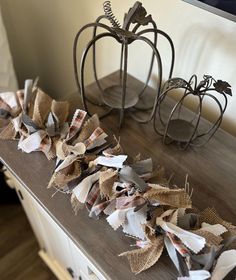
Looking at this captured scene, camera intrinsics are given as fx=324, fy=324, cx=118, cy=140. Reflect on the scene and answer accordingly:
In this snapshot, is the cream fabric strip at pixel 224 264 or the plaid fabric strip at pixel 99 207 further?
the plaid fabric strip at pixel 99 207

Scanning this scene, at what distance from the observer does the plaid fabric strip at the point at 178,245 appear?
56 cm

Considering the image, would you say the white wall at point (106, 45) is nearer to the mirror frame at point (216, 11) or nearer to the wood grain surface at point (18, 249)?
the mirror frame at point (216, 11)

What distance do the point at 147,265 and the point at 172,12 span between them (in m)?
0.59

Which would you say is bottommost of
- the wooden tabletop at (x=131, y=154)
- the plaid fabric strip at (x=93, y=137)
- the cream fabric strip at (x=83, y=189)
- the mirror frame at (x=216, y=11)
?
the wooden tabletop at (x=131, y=154)

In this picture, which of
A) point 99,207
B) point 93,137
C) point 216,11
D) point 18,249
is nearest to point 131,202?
point 99,207

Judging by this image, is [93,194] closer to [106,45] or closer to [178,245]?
[178,245]

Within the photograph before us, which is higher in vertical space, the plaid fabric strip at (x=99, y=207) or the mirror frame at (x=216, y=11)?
the mirror frame at (x=216, y=11)

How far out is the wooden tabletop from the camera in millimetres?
610

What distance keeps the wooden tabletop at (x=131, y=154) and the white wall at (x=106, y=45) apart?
0.53 feet

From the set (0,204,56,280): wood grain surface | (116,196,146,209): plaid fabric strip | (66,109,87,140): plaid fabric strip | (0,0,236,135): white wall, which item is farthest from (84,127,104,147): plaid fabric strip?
(0,204,56,280): wood grain surface

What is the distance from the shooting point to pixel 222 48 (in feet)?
2.50

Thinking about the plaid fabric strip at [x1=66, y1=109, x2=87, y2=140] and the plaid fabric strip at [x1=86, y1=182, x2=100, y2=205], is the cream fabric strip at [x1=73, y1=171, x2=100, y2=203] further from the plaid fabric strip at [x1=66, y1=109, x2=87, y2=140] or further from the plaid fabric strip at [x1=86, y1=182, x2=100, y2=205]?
the plaid fabric strip at [x1=66, y1=109, x2=87, y2=140]

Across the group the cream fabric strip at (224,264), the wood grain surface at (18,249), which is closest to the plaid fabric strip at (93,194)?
the cream fabric strip at (224,264)

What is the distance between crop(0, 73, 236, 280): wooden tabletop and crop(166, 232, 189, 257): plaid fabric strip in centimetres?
5
